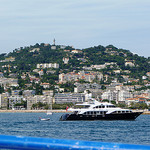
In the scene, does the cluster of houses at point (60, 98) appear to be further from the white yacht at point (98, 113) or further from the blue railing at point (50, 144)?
the blue railing at point (50, 144)

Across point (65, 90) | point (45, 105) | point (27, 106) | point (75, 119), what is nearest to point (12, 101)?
point (27, 106)

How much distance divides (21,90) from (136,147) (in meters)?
196

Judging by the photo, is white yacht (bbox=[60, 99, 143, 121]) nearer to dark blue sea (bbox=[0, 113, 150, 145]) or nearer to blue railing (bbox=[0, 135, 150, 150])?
dark blue sea (bbox=[0, 113, 150, 145])

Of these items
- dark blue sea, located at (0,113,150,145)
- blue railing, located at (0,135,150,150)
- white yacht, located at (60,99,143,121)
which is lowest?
dark blue sea, located at (0,113,150,145)

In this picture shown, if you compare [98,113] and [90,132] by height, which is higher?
[98,113]

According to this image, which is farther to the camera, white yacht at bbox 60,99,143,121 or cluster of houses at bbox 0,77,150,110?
cluster of houses at bbox 0,77,150,110

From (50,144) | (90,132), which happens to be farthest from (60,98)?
(50,144)

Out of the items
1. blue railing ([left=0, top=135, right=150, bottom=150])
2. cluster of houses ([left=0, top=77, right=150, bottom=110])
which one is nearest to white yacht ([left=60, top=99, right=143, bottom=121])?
blue railing ([left=0, top=135, right=150, bottom=150])

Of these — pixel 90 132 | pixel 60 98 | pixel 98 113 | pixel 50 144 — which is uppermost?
pixel 50 144

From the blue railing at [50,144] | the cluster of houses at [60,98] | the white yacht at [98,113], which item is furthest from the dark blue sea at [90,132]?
the cluster of houses at [60,98]

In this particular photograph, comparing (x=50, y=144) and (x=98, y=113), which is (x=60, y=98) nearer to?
(x=98, y=113)

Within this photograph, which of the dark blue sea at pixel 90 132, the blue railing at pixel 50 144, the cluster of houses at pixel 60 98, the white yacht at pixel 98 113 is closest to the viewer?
the blue railing at pixel 50 144

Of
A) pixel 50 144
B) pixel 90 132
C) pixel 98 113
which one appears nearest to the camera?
pixel 50 144

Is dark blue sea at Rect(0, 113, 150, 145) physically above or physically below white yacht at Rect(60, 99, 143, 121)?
below
